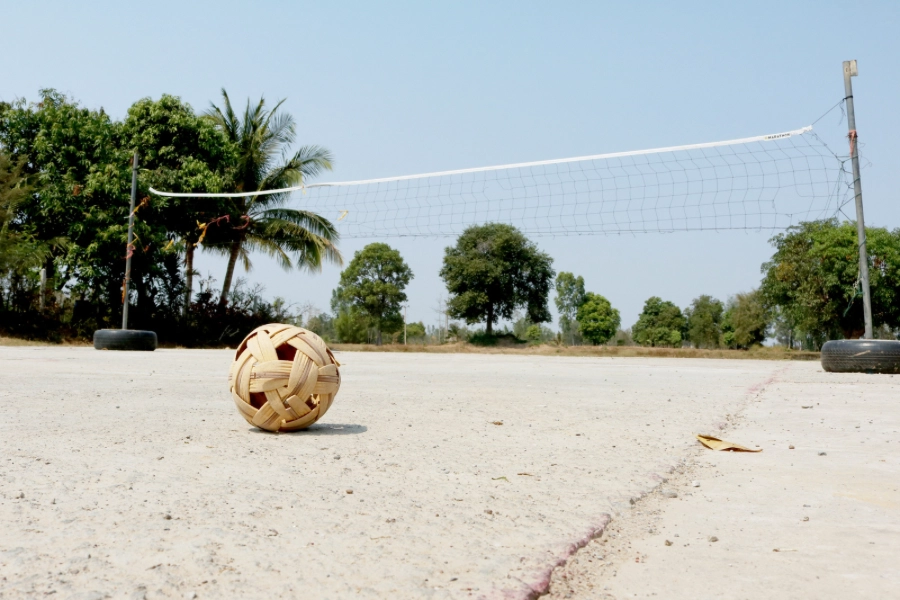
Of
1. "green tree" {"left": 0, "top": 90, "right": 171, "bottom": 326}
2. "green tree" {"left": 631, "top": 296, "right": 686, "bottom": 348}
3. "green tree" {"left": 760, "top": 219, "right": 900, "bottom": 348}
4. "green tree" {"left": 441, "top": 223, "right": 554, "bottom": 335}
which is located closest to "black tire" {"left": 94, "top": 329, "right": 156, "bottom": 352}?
"green tree" {"left": 0, "top": 90, "right": 171, "bottom": 326}

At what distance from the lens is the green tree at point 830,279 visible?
30484mm

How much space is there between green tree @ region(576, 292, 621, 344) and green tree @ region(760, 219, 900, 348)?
46.2m

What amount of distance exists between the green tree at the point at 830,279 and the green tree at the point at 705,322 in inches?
1817

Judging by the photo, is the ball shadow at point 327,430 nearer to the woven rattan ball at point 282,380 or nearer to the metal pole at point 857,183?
the woven rattan ball at point 282,380

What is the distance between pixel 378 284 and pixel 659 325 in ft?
157

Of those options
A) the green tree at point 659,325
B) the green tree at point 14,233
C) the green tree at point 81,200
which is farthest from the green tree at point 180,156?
the green tree at point 659,325

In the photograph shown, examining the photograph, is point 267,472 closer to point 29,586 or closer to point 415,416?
point 29,586

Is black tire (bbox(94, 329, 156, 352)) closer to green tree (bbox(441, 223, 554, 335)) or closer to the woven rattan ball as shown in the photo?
the woven rattan ball

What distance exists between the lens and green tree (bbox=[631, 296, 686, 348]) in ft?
292

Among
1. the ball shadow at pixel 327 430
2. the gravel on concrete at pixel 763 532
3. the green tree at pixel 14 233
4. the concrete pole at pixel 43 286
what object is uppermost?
the green tree at pixel 14 233

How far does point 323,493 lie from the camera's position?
132 inches

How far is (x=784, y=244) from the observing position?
117 ft

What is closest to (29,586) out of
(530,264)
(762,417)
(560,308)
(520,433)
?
(520,433)

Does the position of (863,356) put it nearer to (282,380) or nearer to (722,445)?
(722,445)
